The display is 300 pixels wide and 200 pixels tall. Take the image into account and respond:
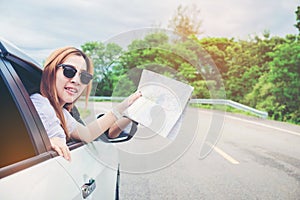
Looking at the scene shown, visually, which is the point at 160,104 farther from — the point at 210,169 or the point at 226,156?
the point at 226,156

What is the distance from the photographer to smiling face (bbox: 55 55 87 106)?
6.96ft

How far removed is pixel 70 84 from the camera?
2.14m

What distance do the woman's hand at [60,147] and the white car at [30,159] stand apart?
31mm

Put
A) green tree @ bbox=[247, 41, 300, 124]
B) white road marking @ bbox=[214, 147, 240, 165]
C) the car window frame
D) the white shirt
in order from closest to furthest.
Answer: the car window frame, the white shirt, white road marking @ bbox=[214, 147, 240, 165], green tree @ bbox=[247, 41, 300, 124]

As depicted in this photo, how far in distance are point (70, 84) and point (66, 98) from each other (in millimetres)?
105

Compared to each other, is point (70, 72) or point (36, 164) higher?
point (70, 72)

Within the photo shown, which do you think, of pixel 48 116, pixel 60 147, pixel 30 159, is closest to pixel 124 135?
pixel 48 116

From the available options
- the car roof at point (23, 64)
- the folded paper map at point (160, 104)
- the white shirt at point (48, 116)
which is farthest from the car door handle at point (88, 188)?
the car roof at point (23, 64)

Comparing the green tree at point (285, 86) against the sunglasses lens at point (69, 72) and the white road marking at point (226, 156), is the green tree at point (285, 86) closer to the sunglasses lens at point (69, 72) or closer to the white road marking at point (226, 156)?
the white road marking at point (226, 156)

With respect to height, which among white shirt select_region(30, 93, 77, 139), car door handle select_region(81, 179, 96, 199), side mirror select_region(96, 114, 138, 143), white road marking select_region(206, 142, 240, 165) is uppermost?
white shirt select_region(30, 93, 77, 139)

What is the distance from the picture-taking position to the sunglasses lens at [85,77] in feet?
7.20

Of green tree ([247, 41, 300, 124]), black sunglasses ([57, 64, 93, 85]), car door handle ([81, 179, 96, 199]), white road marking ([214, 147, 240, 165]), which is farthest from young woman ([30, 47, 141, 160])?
green tree ([247, 41, 300, 124])

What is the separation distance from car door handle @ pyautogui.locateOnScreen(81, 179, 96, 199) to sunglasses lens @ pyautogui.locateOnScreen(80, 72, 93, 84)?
670mm

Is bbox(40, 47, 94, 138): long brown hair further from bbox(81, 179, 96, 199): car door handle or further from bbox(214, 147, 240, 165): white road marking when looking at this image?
bbox(214, 147, 240, 165): white road marking
